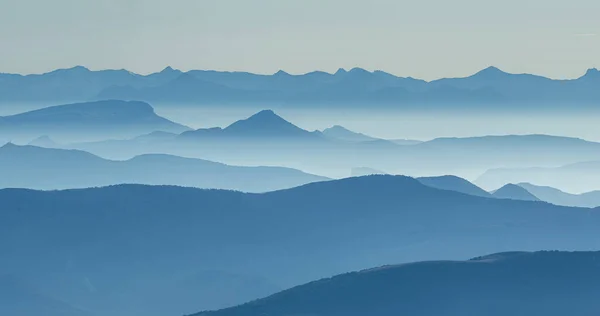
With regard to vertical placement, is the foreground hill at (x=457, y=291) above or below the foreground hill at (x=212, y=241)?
below

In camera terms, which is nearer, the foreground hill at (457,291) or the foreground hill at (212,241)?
the foreground hill at (457,291)

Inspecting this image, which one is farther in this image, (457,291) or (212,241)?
(212,241)

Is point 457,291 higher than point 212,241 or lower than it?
lower

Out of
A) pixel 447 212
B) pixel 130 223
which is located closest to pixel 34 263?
pixel 130 223

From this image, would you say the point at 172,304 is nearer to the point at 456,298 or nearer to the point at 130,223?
the point at 130,223
